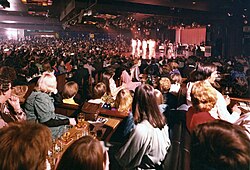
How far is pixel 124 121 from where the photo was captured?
3.11m

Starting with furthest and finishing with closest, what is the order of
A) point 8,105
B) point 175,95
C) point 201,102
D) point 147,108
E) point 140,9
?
point 140,9
point 175,95
point 8,105
point 201,102
point 147,108

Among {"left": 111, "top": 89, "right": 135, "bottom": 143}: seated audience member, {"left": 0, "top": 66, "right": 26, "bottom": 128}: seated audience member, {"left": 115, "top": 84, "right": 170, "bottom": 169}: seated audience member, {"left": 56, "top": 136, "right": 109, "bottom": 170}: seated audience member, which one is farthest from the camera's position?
{"left": 111, "top": 89, "right": 135, "bottom": 143}: seated audience member

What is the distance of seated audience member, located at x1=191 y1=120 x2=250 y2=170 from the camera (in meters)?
1.35

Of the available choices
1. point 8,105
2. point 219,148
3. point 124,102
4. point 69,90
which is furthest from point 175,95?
point 219,148

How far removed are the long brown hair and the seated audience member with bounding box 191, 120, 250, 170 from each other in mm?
853

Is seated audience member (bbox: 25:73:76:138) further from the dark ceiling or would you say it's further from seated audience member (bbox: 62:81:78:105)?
the dark ceiling

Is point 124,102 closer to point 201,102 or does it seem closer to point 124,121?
point 124,121

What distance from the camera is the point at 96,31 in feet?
61.6

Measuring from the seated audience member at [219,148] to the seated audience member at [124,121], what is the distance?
1.26 metres

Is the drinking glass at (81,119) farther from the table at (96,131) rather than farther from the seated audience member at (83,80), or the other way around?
the seated audience member at (83,80)

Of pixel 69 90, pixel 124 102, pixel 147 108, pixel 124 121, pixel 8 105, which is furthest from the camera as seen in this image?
pixel 69 90

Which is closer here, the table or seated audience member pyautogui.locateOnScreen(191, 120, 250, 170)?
seated audience member pyautogui.locateOnScreen(191, 120, 250, 170)

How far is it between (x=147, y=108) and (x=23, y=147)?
131cm

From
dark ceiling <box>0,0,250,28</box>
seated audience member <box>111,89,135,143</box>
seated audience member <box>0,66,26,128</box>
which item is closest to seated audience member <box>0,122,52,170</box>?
seated audience member <box>0,66,26,128</box>
